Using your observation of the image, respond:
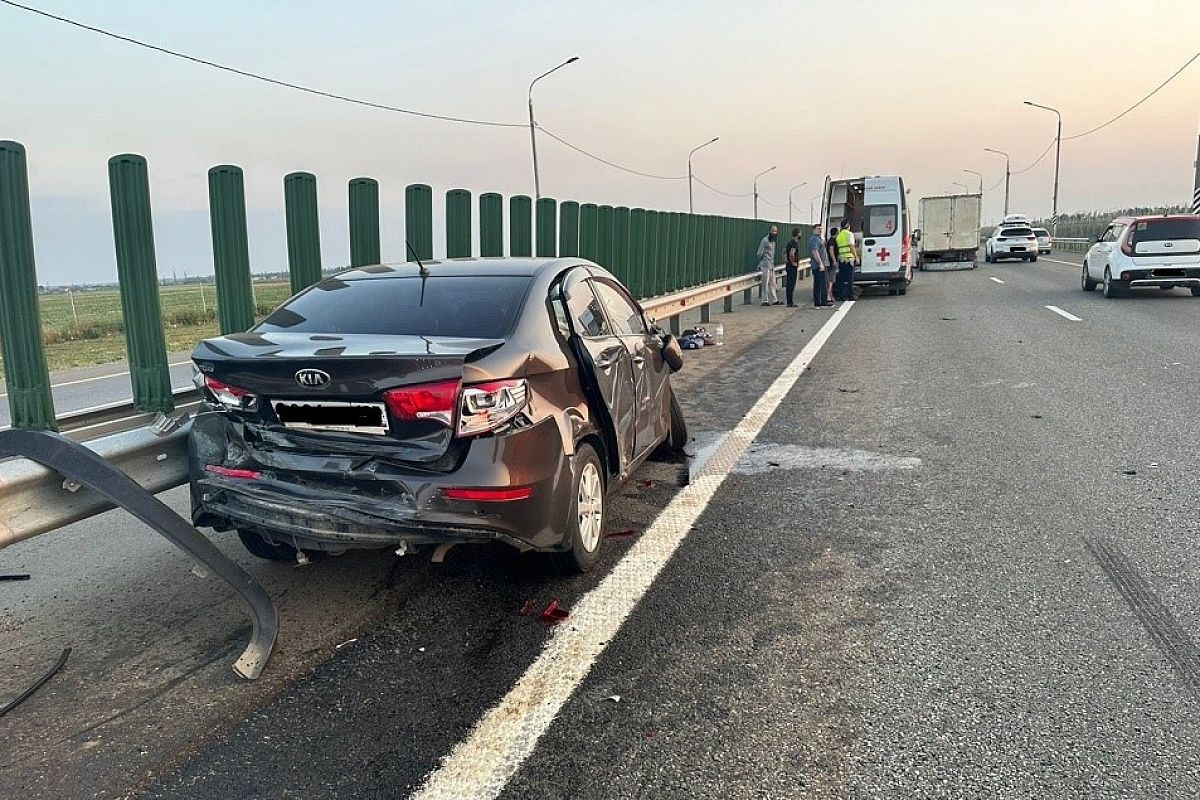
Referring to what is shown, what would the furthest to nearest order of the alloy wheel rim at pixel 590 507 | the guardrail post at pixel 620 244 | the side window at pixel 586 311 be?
1. the guardrail post at pixel 620 244
2. the side window at pixel 586 311
3. the alloy wheel rim at pixel 590 507

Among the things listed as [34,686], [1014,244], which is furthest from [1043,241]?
[34,686]

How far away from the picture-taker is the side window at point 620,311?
513 centimetres

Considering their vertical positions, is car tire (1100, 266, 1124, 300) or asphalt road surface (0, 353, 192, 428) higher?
car tire (1100, 266, 1124, 300)

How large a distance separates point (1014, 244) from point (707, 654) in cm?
4058

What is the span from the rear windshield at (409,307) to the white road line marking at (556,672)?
1.33 m

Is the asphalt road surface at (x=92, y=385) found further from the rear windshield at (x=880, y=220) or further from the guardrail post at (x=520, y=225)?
the rear windshield at (x=880, y=220)

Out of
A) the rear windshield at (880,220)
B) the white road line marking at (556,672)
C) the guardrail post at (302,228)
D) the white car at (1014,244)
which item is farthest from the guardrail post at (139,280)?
the white car at (1014,244)

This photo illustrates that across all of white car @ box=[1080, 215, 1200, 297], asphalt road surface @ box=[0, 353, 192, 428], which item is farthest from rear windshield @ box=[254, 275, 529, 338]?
white car @ box=[1080, 215, 1200, 297]

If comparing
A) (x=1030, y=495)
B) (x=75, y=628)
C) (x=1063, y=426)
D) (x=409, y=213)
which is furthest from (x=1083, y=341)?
(x=75, y=628)

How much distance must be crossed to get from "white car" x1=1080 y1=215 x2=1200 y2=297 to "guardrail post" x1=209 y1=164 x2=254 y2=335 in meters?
18.3

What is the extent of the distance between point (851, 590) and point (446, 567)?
200 centimetres

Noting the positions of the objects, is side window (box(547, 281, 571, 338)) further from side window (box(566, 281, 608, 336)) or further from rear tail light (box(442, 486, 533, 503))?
rear tail light (box(442, 486, 533, 503))

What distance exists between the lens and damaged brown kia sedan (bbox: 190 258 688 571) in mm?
3406

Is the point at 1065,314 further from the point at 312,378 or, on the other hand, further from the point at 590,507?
the point at 312,378
